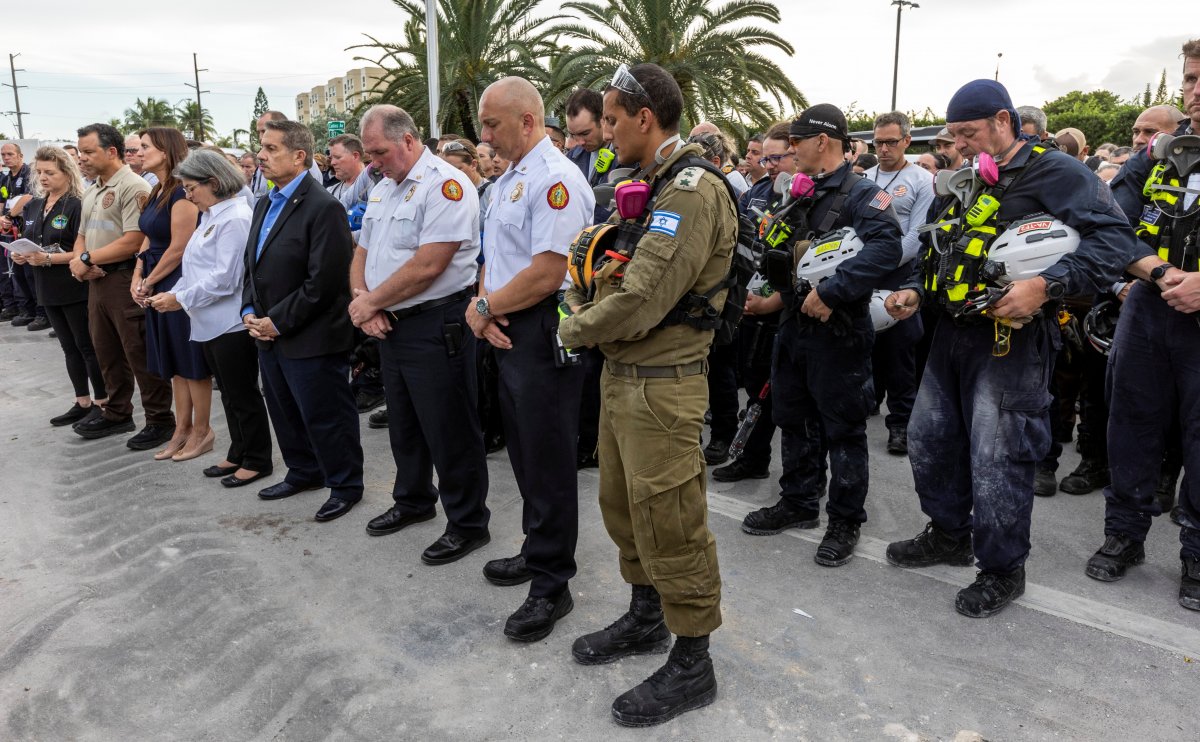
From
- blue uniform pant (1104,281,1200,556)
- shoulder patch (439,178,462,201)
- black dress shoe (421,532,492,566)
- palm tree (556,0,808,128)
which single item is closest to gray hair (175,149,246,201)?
shoulder patch (439,178,462,201)

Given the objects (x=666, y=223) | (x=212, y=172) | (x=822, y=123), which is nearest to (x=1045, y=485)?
(x=822, y=123)

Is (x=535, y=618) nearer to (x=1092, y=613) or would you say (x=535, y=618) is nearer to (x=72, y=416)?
(x=1092, y=613)

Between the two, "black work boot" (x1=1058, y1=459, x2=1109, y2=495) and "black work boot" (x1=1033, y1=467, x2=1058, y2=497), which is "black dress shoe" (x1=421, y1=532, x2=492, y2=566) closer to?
"black work boot" (x1=1033, y1=467, x2=1058, y2=497)

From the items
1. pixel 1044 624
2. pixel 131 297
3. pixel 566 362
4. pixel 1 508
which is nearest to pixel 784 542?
pixel 1044 624

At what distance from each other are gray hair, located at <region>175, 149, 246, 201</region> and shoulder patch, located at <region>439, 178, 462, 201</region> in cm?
187

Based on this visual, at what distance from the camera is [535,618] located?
328cm

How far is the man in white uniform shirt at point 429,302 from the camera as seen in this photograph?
3.82m

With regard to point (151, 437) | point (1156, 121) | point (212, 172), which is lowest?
point (151, 437)

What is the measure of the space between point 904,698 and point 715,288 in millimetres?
1551

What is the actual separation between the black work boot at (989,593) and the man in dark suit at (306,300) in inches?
126

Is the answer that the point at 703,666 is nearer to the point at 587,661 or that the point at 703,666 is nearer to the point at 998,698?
the point at 587,661

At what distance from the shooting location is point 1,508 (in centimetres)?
480

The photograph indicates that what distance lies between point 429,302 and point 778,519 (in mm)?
2073

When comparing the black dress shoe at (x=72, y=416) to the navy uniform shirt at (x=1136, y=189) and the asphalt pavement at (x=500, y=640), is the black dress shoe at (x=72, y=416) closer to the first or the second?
the asphalt pavement at (x=500, y=640)
